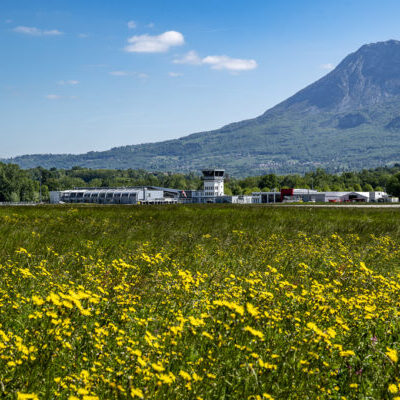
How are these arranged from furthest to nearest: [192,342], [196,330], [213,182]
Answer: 1. [213,182]
2. [196,330]
3. [192,342]

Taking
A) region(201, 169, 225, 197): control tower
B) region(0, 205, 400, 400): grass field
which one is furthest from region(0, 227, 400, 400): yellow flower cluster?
region(201, 169, 225, 197): control tower

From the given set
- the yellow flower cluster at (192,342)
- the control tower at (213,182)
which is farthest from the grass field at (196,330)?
the control tower at (213,182)

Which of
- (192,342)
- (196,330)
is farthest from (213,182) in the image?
(192,342)

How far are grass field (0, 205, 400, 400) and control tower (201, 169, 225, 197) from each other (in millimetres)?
160353

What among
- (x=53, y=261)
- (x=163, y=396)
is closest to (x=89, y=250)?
(x=53, y=261)

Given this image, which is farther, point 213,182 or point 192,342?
point 213,182

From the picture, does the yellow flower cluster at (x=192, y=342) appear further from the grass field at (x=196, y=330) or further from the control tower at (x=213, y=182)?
the control tower at (x=213, y=182)

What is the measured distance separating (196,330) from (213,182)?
16818 cm

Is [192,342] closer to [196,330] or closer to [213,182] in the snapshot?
[196,330]

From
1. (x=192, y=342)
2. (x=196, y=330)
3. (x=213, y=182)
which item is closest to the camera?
(x=192, y=342)

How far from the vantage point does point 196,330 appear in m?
5.28

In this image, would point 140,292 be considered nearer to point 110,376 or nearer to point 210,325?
point 210,325

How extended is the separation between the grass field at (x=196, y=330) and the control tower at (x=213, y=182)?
160 metres

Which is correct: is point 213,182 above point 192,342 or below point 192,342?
above
